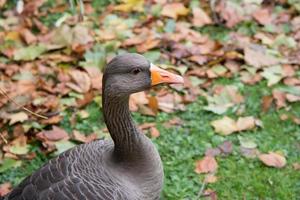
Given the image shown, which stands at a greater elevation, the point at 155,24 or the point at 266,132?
the point at 155,24

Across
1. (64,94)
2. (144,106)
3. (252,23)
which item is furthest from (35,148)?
(252,23)

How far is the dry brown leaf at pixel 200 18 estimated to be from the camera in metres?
4.61

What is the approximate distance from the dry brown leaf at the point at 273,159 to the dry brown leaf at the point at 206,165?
29cm

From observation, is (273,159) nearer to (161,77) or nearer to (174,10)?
(161,77)

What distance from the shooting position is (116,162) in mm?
2645

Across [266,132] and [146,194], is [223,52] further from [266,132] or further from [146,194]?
[146,194]

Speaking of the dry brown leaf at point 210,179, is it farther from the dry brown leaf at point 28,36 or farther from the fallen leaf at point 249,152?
the dry brown leaf at point 28,36

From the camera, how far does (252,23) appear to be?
460 centimetres

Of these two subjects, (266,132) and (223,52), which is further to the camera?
(223,52)

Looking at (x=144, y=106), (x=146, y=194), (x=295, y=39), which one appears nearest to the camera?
(x=146, y=194)

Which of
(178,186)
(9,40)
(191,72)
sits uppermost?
(9,40)

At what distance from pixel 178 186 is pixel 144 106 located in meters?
0.76

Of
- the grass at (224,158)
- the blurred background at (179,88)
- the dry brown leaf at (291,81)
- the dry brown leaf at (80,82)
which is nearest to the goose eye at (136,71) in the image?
the blurred background at (179,88)

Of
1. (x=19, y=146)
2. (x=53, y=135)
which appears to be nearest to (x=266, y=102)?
(x=53, y=135)
